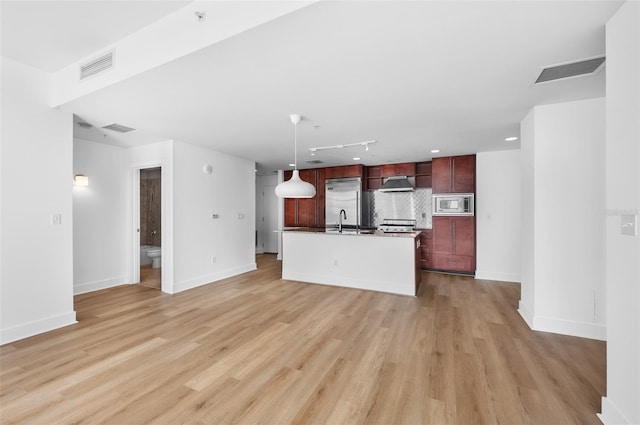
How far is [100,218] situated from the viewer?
4.52 meters

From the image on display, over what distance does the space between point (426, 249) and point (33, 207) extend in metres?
6.20

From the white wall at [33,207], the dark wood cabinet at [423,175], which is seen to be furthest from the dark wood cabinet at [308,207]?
the white wall at [33,207]

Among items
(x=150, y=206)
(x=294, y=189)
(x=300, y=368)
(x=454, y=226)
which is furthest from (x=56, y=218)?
(x=454, y=226)

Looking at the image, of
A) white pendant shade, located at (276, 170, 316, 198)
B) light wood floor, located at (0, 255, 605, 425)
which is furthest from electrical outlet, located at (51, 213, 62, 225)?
white pendant shade, located at (276, 170, 316, 198)

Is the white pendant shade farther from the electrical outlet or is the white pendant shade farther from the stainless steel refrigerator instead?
the stainless steel refrigerator

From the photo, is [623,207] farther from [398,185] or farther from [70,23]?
[398,185]

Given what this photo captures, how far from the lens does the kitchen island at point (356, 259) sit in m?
4.23

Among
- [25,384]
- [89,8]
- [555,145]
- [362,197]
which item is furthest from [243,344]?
[362,197]

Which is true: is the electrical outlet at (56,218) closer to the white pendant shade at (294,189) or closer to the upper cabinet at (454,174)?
the white pendant shade at (294,189)

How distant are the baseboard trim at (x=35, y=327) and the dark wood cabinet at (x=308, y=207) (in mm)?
4867

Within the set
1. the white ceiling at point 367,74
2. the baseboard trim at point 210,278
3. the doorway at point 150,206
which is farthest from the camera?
the doorway at point 150,206

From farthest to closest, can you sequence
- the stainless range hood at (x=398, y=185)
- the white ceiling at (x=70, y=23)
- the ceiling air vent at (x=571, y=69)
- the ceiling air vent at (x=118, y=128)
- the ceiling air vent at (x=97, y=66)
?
the stainless range hood at (x=398, y=185) < the ceiling air vent at (x=118, y=128) < the ceiling air vent at (x=97, y=66) < the ceiling air vent at (x=571, y=69) < the white ceiling at (x=70, y=23)

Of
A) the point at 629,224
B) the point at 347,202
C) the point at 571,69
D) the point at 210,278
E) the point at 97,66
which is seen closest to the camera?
the point at 629,224

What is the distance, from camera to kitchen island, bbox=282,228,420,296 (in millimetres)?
4227
